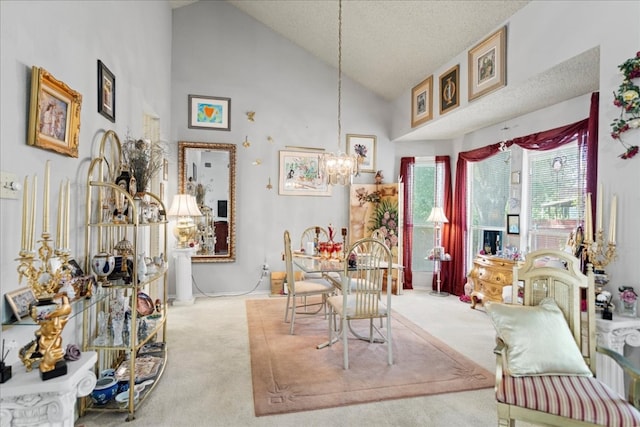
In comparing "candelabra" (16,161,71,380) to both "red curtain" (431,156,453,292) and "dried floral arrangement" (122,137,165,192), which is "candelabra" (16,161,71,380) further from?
"red curtain" (431,156,453,292)

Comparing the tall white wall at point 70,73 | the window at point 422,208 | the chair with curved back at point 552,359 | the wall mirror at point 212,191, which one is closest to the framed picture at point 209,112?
the wall mirror at point 212,191

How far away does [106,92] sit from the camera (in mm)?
2688

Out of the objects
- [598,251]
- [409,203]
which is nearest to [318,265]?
[598,251]

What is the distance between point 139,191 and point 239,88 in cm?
302

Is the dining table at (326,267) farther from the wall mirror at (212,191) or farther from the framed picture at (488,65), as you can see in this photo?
the framed picture at (488,65)

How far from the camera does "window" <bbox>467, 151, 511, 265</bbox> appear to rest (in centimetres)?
485

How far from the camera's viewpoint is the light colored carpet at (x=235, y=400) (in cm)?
212

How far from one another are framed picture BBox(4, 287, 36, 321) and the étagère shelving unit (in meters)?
0.55

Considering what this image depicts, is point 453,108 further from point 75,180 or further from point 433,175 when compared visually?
point 75,180

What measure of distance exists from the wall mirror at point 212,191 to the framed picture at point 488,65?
3.39 meters

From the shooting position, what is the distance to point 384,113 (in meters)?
6.00

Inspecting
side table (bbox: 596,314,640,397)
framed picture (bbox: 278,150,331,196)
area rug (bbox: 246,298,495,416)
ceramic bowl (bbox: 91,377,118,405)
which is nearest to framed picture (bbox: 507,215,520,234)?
area rug (bbox: 246,298,495,416)

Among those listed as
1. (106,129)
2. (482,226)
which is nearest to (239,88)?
(106,129)

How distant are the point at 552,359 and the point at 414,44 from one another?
12.6 feet
